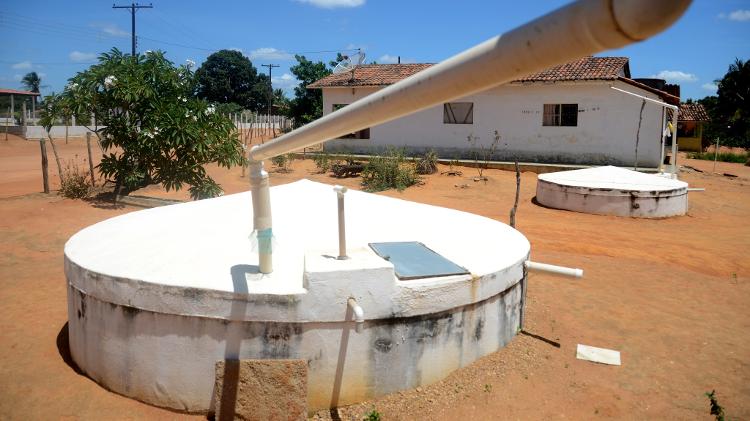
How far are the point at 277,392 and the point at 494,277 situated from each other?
1.71m

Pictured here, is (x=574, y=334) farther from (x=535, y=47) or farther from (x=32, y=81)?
(x=32, y=81)

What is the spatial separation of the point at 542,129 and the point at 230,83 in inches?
1690

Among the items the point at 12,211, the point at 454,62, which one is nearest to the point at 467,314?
the point at 454,62

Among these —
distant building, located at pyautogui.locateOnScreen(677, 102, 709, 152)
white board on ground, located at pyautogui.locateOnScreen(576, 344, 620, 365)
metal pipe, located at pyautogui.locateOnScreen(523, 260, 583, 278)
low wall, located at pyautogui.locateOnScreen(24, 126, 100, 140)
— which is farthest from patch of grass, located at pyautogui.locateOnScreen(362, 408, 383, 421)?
distant building, located at pyautogui.locateOnScreen(677, 102, 709, 152)

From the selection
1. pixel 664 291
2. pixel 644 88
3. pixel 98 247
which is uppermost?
pixel 644 88

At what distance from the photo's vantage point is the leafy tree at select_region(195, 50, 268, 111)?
5366 centimetres

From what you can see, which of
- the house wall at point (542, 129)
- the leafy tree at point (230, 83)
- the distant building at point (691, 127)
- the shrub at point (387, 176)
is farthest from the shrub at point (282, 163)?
the leafy tree at point (230, 83)

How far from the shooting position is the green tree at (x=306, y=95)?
31.9 metres

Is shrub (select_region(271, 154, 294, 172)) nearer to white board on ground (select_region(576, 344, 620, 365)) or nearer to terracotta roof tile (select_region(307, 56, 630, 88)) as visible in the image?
terracotta roof tile (select_region(307, 56, 630, 88))

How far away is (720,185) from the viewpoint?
16.5 m

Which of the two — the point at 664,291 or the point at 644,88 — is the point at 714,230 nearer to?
the point at 664,291

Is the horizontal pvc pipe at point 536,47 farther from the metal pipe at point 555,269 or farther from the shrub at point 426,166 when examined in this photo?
the shrub at point 426,166

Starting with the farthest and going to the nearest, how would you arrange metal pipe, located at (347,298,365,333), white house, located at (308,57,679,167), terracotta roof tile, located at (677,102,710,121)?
terracotta roof tile, located at (677,102,710,121)
white house, located at (308,57,679,167)
metal pipe, located at (347,298,365,333)

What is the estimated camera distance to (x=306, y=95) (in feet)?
110
